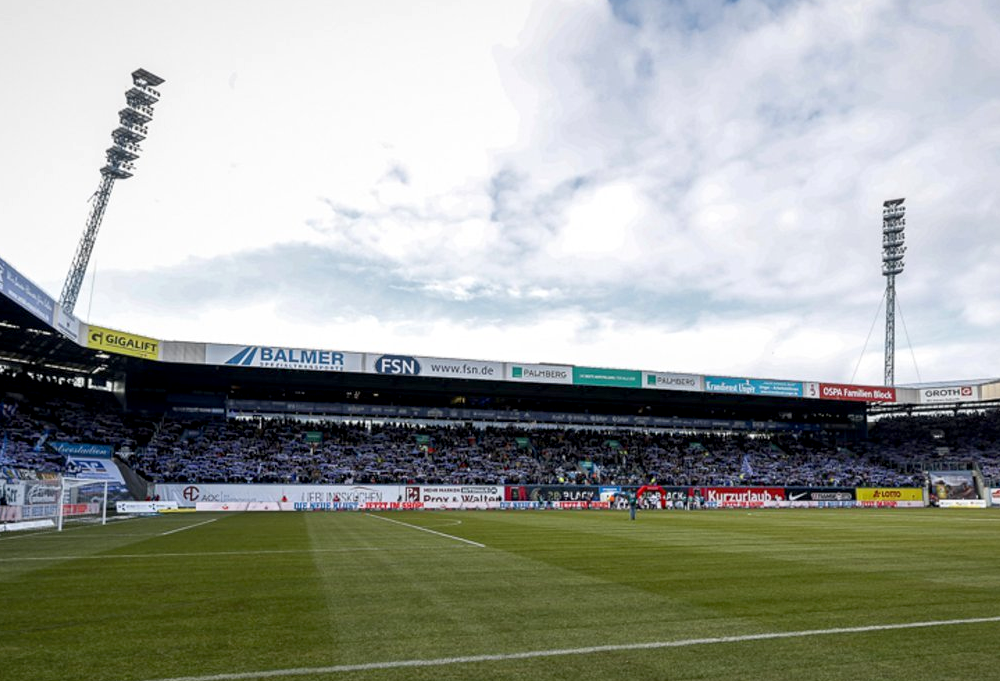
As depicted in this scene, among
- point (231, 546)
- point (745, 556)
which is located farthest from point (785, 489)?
point (231, 546)

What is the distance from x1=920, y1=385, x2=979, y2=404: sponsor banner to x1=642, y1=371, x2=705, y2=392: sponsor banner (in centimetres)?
2641

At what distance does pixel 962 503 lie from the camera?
61.7m

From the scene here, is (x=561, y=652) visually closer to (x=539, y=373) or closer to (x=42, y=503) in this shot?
(x=42, y=503)

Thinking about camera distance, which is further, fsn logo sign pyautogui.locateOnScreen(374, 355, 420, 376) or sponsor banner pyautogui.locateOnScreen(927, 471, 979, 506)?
sponsor banner pyautogui.locateOnScreen(927, 471, 979, 506)

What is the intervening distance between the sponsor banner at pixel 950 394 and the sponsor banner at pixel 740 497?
25.0 metres

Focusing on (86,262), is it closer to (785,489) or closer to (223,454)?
(223,454)

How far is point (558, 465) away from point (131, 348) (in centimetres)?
3623

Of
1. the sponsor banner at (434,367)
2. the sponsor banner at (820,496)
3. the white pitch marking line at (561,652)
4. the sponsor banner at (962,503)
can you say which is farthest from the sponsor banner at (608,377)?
the white pitch marking line at (561,652)

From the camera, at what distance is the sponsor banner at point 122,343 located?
4616 centimetres

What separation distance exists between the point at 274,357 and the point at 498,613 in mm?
48545

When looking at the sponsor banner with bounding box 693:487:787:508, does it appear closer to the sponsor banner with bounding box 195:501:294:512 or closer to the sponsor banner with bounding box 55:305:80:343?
the sponsor banner with bounding box 195:501:294:512

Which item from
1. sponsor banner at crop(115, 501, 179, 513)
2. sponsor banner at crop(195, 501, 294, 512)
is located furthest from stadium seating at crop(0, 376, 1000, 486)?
sponsor banner at crop(115, 501, 179, 513)

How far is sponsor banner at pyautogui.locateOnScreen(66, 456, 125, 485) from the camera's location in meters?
44.9

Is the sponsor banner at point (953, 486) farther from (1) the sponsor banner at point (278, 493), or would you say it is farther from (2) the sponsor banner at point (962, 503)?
(1) the sponsor banner at point (278, 493)
